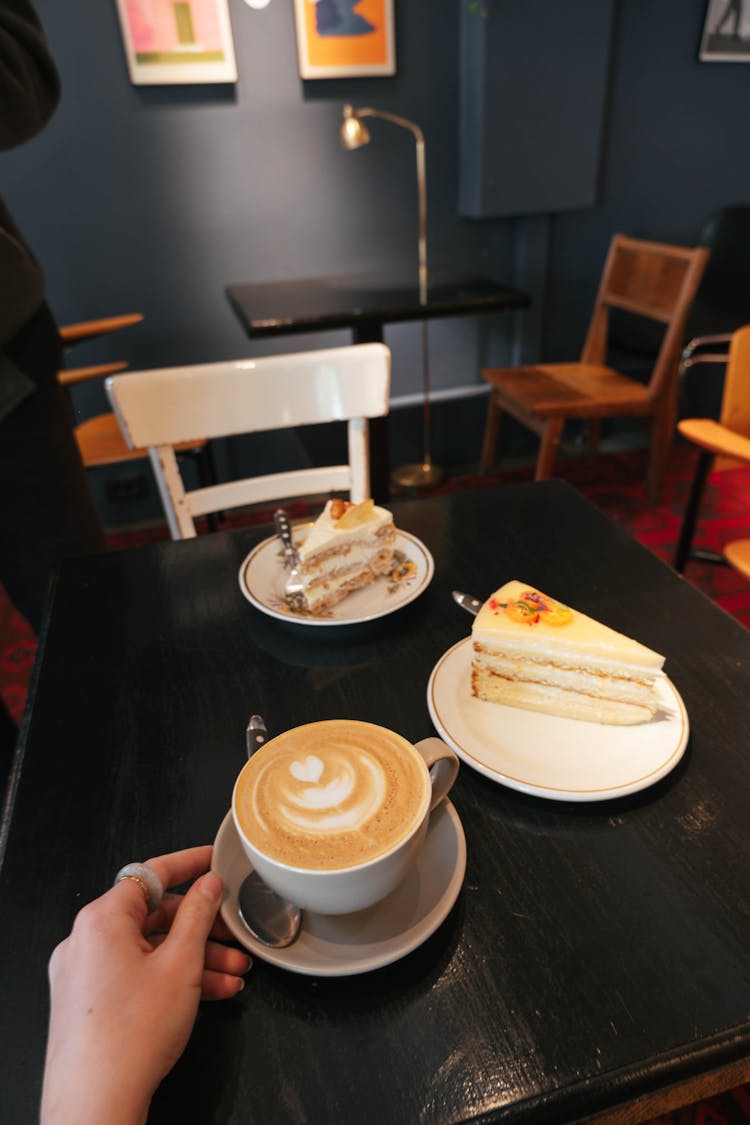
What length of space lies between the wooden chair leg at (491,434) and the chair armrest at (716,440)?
1.27 m

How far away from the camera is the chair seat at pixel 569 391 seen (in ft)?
7.77

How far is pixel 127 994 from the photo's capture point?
1.33 feet

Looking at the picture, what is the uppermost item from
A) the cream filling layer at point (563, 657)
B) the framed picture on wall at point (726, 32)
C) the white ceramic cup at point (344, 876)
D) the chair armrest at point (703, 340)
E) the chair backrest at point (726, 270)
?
the framed picture on wall at point (726, 32)

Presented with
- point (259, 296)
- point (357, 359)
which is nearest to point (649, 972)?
point (357, 359)

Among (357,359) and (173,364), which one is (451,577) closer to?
(357,359)

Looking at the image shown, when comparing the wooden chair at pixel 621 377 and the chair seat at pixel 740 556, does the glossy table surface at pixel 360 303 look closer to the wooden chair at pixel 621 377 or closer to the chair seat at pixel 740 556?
the wooden chair at pixel 621 377

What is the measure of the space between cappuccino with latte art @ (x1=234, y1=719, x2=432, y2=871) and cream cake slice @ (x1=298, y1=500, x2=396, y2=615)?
345mm

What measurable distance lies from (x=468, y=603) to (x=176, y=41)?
2349 mm

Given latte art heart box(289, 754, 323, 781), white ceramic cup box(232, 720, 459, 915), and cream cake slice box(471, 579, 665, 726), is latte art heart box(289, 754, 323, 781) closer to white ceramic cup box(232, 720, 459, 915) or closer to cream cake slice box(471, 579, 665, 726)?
white ceramic cup box(232, 720, 459, 915)

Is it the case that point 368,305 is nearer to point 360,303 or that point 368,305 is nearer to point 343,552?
point 360,303

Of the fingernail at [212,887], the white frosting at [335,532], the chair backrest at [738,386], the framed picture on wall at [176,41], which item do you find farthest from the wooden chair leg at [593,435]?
the fingernail at [212,887]

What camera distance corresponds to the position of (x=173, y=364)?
269 cm

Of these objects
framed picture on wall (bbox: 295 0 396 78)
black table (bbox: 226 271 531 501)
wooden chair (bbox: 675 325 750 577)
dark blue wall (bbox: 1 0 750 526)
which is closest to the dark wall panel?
dark blue wall (bbox: 1 0 750 526)

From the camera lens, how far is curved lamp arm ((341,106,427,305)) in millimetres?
2135
